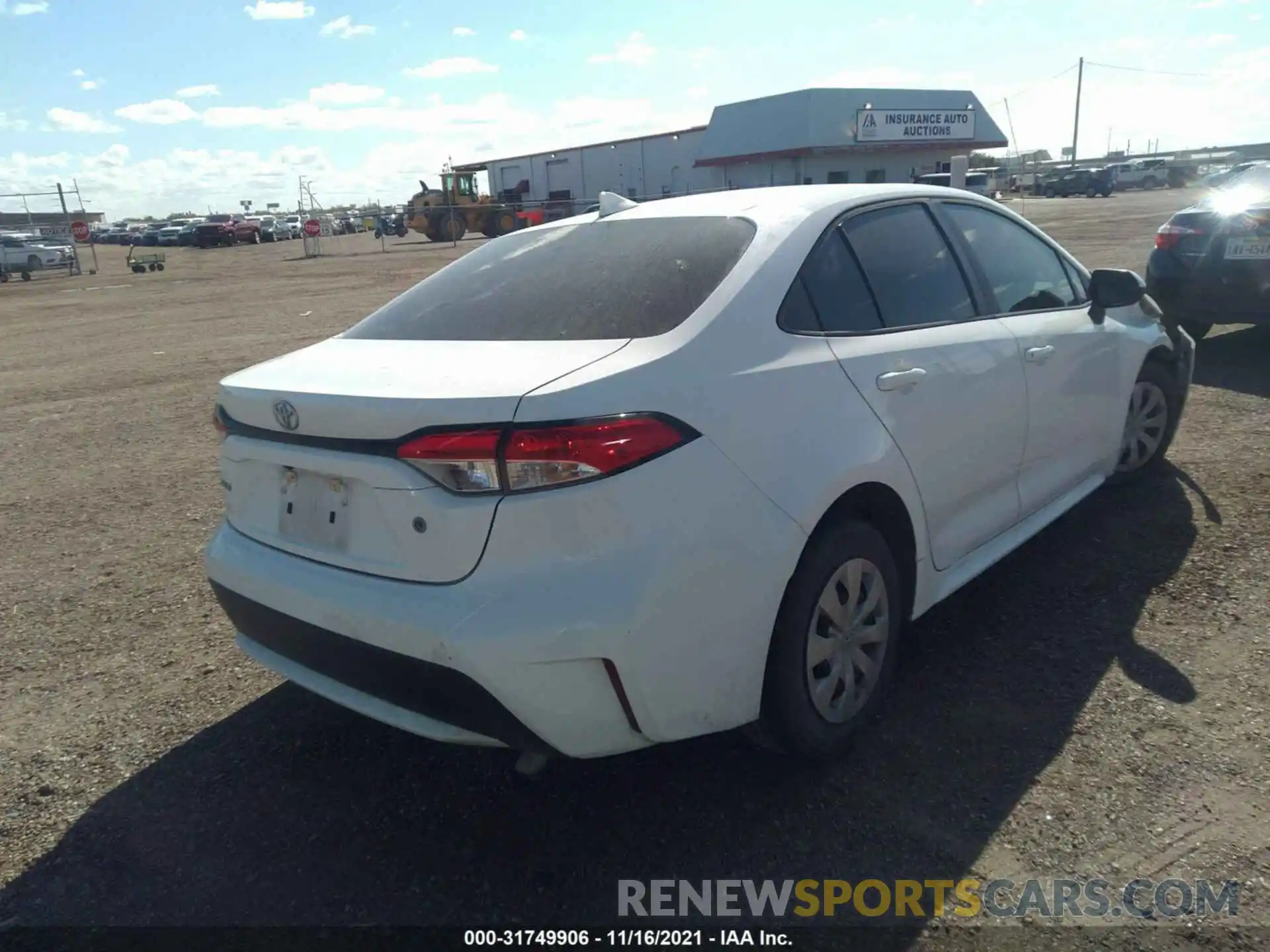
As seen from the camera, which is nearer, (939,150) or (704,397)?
(704,397)

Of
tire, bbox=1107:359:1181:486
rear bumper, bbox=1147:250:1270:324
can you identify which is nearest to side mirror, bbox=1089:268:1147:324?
tire, bbox=1107:359:1181:486

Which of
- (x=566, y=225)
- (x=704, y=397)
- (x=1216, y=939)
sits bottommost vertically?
(x=1216, y=939)

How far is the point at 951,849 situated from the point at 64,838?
2.41m

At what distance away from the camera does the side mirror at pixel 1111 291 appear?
414cm

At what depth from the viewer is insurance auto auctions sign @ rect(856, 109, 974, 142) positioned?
142 ft

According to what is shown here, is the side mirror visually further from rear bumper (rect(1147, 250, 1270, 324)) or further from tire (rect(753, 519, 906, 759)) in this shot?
rear bumper (rect(1147, 250, 1270, 324))

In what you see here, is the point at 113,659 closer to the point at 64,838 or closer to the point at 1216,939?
the point at 64,838

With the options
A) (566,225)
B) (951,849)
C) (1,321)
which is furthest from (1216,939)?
(1,321)

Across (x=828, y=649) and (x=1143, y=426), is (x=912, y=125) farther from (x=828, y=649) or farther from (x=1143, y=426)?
(x=828, y=649)

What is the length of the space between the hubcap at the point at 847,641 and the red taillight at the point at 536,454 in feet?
2.60

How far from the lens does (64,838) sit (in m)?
2.65

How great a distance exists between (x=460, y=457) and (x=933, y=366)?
1645mm

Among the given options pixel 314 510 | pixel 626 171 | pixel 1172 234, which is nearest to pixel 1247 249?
pixel 1172 234

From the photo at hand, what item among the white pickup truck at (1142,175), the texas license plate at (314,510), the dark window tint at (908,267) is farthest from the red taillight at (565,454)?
the white pickup truck at (1142,175)
